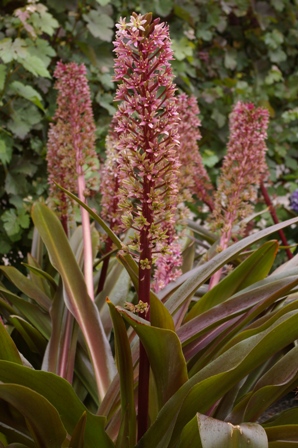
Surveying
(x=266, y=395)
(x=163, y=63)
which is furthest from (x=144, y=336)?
(x=163, y=63)

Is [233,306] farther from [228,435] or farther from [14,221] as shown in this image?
[14,221]

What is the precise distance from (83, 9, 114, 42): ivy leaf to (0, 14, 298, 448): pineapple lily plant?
1.07m

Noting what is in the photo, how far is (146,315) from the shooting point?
5.26 ft

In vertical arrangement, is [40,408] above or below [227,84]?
below

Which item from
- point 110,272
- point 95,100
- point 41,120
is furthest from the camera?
Result: point 95,100

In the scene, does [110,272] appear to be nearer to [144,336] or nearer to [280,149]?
[144,336]

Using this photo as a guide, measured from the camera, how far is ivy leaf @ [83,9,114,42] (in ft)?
11.8

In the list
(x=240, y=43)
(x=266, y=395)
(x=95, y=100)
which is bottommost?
(x=266, y=395)

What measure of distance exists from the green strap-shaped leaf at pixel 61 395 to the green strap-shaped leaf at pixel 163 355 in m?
0.16

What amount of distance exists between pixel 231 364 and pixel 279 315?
0.63 ft

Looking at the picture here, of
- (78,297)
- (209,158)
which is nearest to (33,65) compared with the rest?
(78,297)

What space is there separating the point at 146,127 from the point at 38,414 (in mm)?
663

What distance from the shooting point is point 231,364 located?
157cm

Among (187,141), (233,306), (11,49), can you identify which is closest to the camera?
(233,306)
